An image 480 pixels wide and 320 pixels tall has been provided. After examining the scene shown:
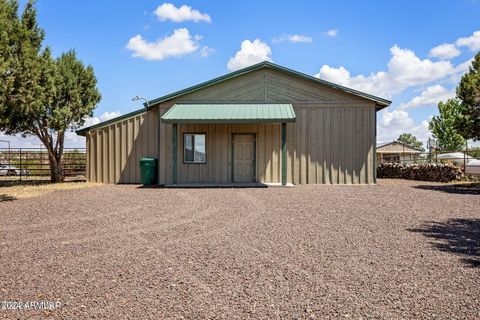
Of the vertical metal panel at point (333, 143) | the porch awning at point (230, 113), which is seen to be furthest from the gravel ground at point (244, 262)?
the vertical metal panel at point (333, 143)

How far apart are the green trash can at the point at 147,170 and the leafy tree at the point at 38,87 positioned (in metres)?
4.69

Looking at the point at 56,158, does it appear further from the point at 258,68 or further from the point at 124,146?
the point at 258,68

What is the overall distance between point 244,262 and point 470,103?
14278 millimetres

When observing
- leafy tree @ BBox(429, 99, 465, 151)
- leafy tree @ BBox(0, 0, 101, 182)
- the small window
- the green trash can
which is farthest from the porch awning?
leafy tree @ BBox(429, 99, 465, 151)

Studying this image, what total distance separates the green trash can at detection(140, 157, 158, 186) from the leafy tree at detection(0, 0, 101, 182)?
469 centimetres

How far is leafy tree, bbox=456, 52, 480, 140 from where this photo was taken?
14.6 metres

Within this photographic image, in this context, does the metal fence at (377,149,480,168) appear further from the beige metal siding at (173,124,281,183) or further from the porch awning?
the porch awning

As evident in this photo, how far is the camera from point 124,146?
16672mm

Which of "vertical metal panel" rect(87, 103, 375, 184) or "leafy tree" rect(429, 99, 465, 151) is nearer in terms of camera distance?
"vertical metal panel" rect(87, 103, 375, 184)

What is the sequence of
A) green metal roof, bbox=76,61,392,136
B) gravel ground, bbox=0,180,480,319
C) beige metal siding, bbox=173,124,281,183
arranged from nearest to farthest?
gravel ground, bbox=0,180,480,319 → green metal roof, bbox=76,61,392,136 → beige metal siding, bbox=173,124,281,183

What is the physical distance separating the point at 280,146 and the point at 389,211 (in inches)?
296

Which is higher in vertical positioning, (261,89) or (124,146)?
(261,89)

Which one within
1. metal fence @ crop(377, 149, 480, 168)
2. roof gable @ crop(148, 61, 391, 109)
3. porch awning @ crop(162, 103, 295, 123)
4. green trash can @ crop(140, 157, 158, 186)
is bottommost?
green trash can @ crop(140, 157, 158, 186)

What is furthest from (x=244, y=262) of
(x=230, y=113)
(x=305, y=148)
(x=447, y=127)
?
(x=447, y=127)
